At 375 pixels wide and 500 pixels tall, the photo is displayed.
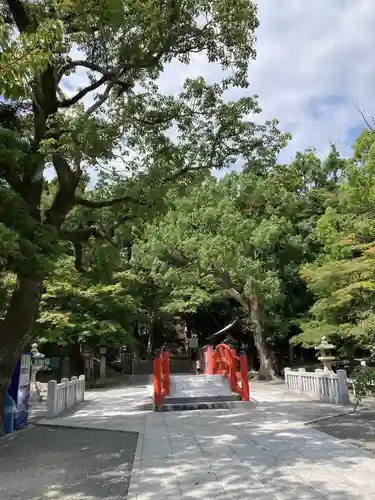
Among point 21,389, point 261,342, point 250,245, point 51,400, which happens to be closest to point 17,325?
point 21,389

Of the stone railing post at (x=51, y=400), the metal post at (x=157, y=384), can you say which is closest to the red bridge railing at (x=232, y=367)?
the metal post at (x=157, y=384)

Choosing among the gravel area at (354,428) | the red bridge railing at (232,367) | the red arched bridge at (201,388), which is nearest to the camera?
the gravel area at (354,428)

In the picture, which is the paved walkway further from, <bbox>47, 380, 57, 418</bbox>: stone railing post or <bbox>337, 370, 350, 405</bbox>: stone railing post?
<bbox>337, 370, 350, 405</bbox>: stone railing post

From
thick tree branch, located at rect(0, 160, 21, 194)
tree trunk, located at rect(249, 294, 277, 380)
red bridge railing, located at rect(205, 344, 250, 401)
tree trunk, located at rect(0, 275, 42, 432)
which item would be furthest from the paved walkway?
tree trunk, located at rect(249, 294, 277, 380)

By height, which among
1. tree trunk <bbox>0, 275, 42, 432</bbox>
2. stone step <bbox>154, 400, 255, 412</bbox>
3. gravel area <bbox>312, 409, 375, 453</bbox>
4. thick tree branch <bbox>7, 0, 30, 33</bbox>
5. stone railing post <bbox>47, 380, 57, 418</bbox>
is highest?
thick tree branch <bbox>7, 0, 30, 33</bbox>

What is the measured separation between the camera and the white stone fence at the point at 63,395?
32.7ft

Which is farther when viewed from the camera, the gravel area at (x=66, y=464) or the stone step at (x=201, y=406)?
the stone step at (x=201, y=406)

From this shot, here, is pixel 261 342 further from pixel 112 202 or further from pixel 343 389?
pixel 112 202

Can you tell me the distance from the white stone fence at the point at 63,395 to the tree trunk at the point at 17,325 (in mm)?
2544

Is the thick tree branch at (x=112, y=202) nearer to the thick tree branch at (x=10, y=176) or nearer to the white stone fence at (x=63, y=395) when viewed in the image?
the thick tree branch at (x=10, y=176)

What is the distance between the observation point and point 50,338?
16.9 meters

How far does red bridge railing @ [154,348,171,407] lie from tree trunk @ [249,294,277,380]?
9872 mm

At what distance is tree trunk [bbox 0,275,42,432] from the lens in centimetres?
710

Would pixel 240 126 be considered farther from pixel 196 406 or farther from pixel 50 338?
pixel 50 338
